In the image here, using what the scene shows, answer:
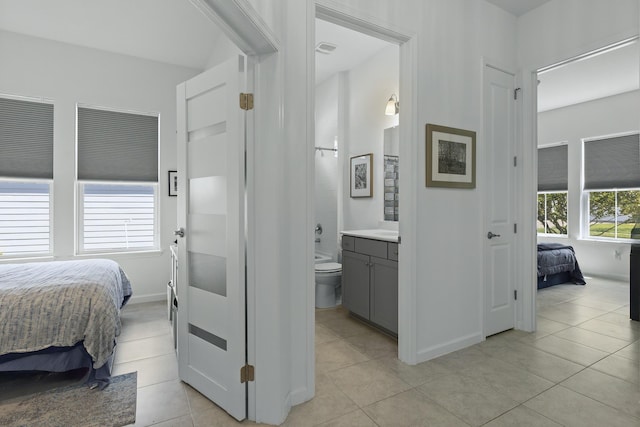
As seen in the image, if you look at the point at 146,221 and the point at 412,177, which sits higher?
the point at 412,177

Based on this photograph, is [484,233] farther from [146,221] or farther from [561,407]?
[146,221]

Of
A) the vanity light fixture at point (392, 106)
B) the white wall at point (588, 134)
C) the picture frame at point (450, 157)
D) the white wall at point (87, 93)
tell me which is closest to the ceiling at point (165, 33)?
the white wall at point (87, 93)

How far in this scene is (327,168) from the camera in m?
4.97

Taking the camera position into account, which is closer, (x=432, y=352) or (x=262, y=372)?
(x=262, y=372)

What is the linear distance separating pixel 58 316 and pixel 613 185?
7.52 metres

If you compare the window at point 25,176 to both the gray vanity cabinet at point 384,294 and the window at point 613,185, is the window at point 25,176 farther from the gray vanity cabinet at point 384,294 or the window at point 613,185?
the window at point 613,185

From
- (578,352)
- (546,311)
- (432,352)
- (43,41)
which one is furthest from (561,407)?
(43,41)

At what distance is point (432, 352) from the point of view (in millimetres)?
2588

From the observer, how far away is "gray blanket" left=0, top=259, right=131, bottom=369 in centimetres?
209

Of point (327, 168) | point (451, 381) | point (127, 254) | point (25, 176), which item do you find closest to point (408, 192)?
point (451, 381)

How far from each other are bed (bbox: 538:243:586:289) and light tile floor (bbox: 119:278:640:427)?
4.70ft

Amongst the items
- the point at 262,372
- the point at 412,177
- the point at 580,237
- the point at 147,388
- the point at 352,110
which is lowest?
the point at 147,388

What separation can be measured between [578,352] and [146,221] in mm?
4852

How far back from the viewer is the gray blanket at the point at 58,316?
2088 mm
